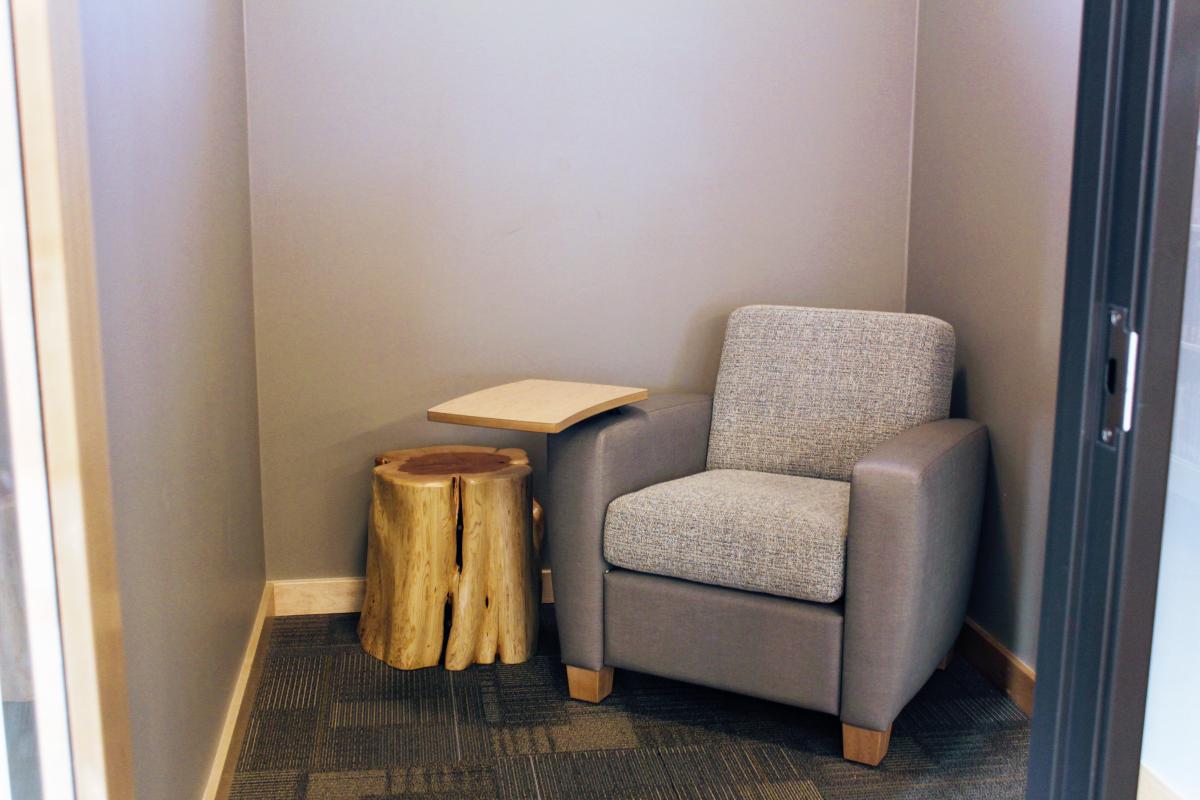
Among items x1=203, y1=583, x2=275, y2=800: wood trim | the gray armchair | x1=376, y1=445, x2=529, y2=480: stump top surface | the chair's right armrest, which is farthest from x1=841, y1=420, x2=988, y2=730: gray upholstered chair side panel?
x1=203, y1=583, x2=275, y2=800: wood trim

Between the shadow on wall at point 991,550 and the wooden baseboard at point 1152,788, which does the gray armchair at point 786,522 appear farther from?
the wooden baseboard at point 1152,788

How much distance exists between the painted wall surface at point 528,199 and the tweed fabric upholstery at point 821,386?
0.26 meters

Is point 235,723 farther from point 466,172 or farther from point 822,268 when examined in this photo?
point 822,268

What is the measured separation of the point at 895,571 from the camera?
1919mm

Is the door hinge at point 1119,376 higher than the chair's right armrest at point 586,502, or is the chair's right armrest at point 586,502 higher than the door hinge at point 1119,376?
the door hinge at point 1119,376

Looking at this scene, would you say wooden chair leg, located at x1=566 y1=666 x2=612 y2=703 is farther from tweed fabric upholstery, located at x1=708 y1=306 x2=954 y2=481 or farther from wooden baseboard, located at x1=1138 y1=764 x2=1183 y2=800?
wooden baseboard, located at x1=1138 y1=764 x2=1183 y2=800

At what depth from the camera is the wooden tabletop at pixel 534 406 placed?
2.07m

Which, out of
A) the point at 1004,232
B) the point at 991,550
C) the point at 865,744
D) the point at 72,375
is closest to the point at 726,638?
the point at 865,744

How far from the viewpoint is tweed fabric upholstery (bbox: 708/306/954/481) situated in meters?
2.41

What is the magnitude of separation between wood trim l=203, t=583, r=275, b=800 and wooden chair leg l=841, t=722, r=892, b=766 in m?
1.10

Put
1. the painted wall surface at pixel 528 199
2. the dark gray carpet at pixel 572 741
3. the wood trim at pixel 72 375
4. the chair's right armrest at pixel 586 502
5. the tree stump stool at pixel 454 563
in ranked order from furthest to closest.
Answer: the painted wall surface at pixel 528 199 < the tree stump stool at pixel 454 563 < the chair's right armrest at pixel 586 502 < the dark gray carpet at pixel 572 741 < the wood trim at pixel 72 375

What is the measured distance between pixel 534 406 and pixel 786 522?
1.81 feet

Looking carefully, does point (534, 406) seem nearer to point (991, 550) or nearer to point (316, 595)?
point (316, 595)

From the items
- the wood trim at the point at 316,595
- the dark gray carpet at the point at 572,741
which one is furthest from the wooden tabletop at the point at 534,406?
the wood trim at the point at 316,595
